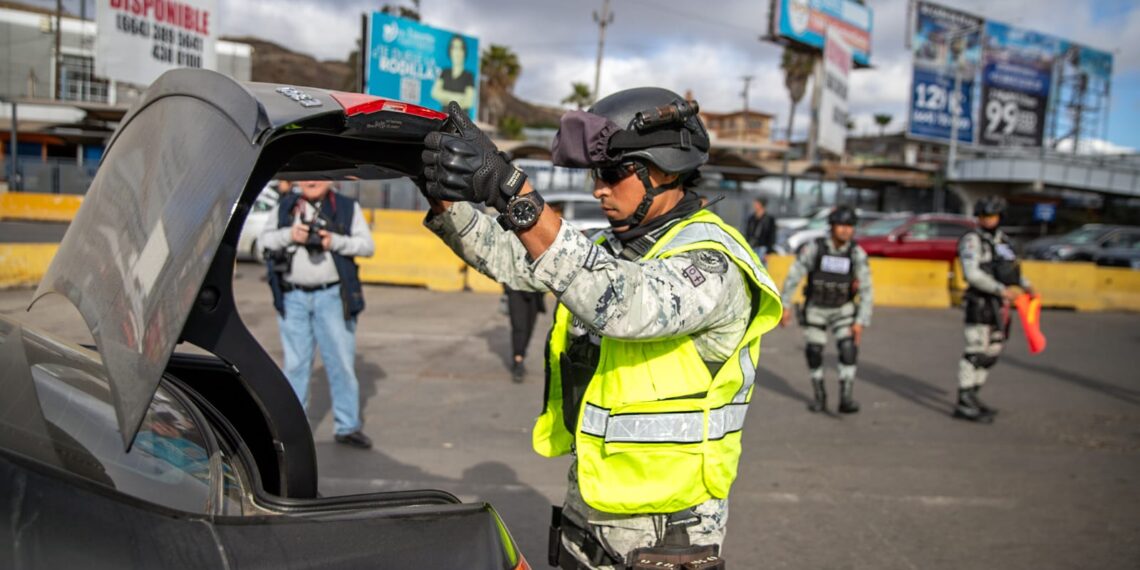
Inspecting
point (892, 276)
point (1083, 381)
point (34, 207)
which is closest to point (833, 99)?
point (892, 276)

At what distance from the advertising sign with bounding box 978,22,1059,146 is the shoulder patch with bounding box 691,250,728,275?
4109cm

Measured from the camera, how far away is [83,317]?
1470 mm

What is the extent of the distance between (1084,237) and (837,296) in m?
20.2

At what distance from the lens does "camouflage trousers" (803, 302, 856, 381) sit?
6852 millimetres

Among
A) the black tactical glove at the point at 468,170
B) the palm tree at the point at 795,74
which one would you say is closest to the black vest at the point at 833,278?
the black tactical glove at the point at 468,170

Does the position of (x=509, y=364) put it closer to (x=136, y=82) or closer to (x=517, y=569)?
(x=517, y=569)

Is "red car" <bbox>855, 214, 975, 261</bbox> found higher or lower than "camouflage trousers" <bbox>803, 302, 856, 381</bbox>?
higher

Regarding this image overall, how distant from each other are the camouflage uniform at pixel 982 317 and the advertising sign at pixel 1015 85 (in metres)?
35.5

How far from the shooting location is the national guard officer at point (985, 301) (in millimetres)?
6711

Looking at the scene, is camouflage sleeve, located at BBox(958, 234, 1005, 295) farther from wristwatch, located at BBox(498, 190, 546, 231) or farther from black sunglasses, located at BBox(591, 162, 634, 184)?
wristwatch, located at BBox(498, 190, 546, 231)

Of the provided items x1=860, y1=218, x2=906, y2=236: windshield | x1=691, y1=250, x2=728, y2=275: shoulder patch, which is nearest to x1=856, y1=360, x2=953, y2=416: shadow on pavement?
x1=691, y1=250, x2=728, y2=275: shoulder patch

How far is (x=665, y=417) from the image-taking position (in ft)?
6.57

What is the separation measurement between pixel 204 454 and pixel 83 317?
18.8 inches

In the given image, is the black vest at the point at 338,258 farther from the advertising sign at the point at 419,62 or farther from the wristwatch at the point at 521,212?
the advertising sign at the point at 419,62
